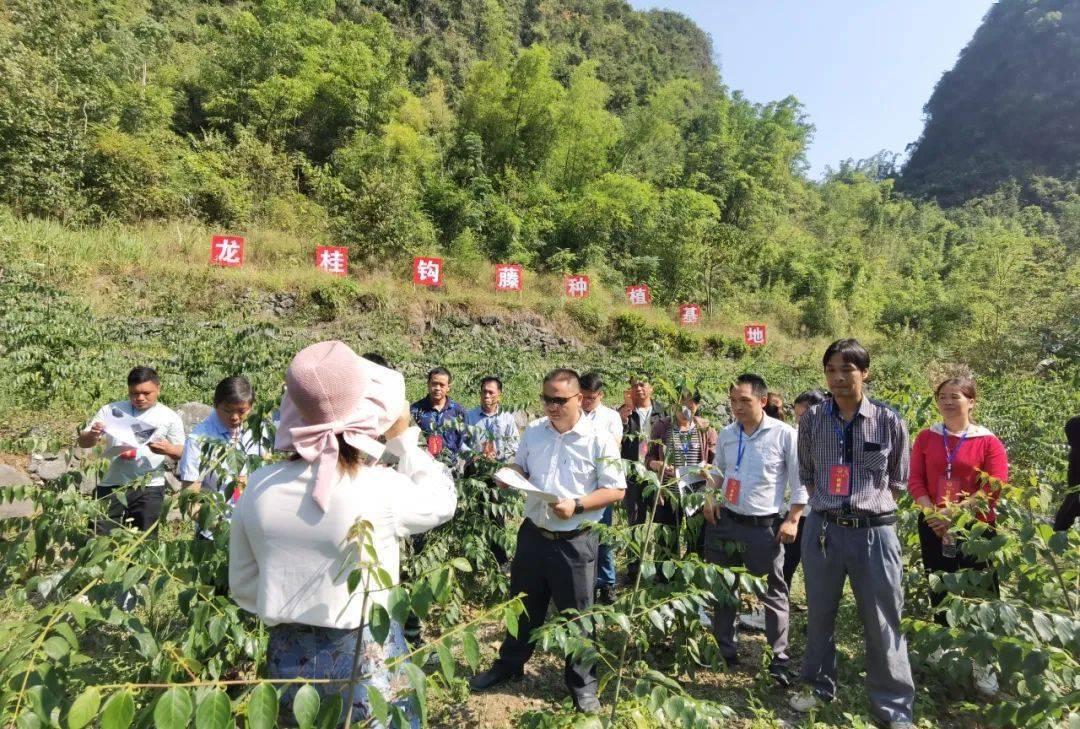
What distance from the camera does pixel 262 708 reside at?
0.81 m

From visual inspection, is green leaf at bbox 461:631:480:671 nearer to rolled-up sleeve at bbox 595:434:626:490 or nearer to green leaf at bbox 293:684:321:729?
green leaf at bbox 293:684:321:729

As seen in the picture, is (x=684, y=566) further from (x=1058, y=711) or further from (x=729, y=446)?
(x=729, y=446)

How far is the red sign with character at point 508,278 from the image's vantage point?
15664 millimetres

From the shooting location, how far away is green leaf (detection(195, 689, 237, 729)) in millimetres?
788

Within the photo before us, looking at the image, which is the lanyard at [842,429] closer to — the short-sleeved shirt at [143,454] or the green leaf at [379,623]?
the green leaf at [379,623]

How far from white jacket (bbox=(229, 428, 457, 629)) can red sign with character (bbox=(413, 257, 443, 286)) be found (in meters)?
13.4

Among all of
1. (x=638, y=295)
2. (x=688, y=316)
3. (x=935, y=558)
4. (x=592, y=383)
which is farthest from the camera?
(x=688, y=316)

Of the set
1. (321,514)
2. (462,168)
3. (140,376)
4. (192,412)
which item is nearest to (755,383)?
(321,514)

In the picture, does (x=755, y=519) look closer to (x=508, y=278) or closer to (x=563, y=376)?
(x=563, y=376)

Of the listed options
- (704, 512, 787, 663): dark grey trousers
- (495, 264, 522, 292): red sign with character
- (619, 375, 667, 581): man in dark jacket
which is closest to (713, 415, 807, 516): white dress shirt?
(704, 512, 787, 663): dark grey trousers

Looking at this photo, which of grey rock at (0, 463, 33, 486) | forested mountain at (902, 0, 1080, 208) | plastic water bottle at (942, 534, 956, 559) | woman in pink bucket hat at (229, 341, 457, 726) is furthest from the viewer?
forested mountain at (902, 0, 1080, 208)

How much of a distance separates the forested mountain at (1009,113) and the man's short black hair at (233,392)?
54.0 meters

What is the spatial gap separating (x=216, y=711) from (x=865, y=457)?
2576mm

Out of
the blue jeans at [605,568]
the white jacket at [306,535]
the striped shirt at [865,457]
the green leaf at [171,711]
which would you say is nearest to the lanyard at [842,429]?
the striped shirt at [865,457]
